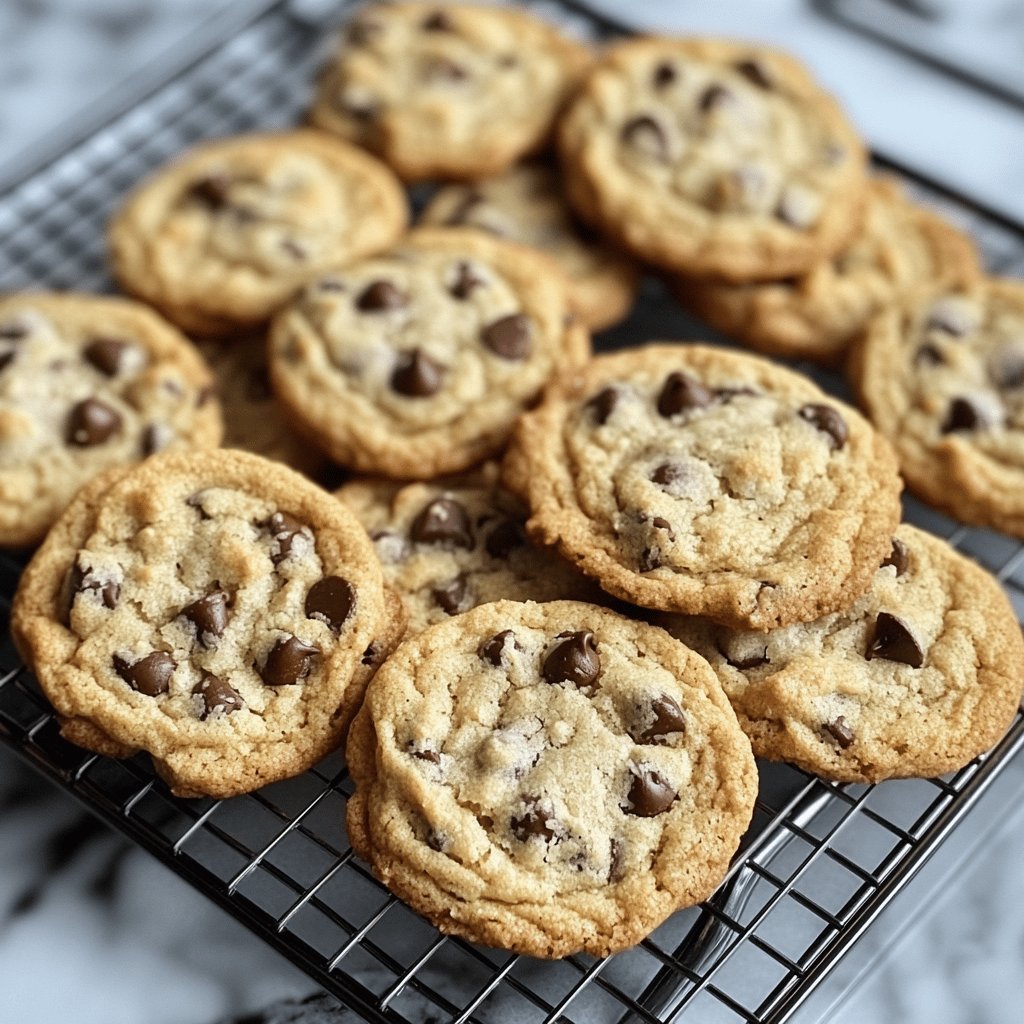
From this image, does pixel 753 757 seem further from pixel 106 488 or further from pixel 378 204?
pixel 378 204

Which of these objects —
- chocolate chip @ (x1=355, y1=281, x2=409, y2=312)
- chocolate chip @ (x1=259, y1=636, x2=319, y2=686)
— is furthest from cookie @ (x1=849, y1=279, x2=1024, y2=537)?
chocolate chip @ (x1=259, y1=636, x2=319, y2=686)

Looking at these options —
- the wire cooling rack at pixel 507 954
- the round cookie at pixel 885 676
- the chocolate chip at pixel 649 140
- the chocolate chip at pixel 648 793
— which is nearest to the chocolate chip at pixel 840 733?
the round cookie at pixel 885 676

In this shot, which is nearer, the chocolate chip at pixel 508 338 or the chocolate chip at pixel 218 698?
the chocolate chip at pixel 218 698

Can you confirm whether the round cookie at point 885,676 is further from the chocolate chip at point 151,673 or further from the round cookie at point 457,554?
the chocolate chip at point 151,673

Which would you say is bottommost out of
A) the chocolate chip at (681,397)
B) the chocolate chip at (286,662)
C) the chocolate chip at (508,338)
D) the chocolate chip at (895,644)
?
the chocolate chip at (286,662)

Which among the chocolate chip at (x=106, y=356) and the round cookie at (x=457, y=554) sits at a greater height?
the round cookie at (x=457, y=554)

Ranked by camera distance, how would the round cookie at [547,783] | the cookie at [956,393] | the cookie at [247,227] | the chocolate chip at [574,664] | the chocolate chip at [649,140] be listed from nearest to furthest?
the round cookie at [547,783] → the chocolate chip at [574,664] → the cookie at [956,393] → the cookie at [247,227] → the chocolate chip at [649,140]

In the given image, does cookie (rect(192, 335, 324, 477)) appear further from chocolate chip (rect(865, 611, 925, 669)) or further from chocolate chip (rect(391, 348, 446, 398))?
chocolate chip (rect(865, 611, 925, 669))
